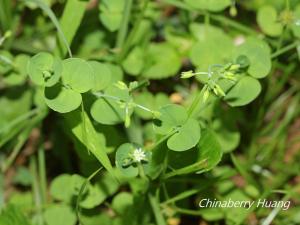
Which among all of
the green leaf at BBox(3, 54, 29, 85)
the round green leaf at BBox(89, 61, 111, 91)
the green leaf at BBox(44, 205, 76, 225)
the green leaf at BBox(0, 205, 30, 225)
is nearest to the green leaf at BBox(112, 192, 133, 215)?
the green leaf at BBox(44, 205, 76, 225)

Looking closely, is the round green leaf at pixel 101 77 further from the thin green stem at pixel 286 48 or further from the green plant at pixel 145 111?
the thin green stem at pixel 286 48

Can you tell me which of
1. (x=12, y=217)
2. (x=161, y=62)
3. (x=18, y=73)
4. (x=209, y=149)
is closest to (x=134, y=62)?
(x=161, y=62)

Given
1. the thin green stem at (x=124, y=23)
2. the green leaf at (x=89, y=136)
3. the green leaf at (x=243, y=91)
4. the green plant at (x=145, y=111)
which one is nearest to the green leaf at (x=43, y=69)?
the green plant at (x=145, y=111)

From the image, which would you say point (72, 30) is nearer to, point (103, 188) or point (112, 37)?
point (112, 37)

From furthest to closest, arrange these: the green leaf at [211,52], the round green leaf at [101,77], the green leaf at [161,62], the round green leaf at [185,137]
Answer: the green leaf at [161,62]
the green leaf at [211,52]
the round green leaf at [101,77]
the round green leaf at [185,137]

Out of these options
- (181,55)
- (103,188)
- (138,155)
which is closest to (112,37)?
(181,55)

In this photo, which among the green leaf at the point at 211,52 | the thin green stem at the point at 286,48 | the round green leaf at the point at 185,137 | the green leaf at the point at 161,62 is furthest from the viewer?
the green leaf at the point at 161,62
